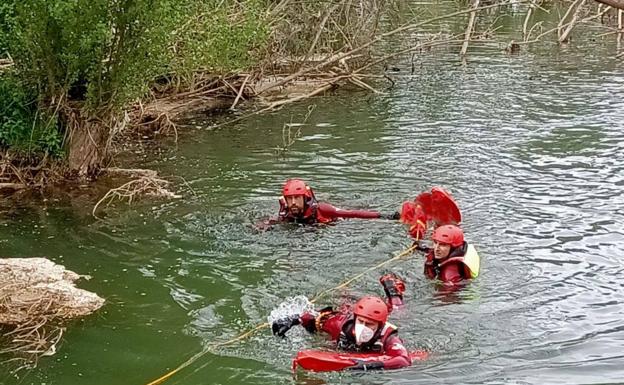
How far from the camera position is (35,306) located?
9664 millimetres

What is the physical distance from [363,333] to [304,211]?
15.8ft

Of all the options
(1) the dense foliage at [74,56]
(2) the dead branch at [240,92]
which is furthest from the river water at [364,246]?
(1) the dense foliage at [74,56]

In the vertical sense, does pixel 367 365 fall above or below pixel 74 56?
below

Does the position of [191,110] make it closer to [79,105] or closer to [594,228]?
[79,105]

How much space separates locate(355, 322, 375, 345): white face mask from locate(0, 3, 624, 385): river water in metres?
0.37

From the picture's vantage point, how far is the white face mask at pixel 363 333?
842 cm

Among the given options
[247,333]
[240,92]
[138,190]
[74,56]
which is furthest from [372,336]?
[240,92]

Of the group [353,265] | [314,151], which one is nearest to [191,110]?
[314,151]

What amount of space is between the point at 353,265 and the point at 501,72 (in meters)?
16.7

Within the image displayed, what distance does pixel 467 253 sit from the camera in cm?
1091

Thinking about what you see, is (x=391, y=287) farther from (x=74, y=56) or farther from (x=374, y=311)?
(x=74, y=56)

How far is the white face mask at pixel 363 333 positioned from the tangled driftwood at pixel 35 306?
3.24 m

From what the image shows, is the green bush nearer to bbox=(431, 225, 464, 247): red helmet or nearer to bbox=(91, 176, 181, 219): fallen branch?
bbox=(91, 176, 181, 219): fallen branch

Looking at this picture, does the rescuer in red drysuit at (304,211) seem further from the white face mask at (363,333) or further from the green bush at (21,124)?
the green bush at (21,124)
